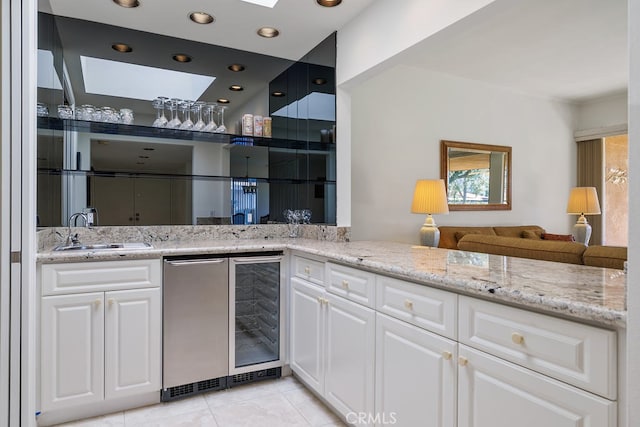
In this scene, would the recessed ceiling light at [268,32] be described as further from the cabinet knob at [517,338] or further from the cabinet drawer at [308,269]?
the cabinet knob at [517,338]

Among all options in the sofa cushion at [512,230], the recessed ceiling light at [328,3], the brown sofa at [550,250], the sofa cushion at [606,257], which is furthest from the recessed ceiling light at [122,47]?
the sofa cushion at [512,230]

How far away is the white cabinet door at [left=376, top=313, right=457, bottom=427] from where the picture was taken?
4.62 ft

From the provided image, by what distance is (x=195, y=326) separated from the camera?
7.88ft

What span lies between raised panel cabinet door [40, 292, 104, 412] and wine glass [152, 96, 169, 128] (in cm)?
136

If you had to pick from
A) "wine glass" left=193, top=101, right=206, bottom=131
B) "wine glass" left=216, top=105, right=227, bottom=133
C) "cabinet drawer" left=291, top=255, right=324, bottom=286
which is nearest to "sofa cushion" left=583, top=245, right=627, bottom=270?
"cabinet drawer" left=291, top=255, right=324, bottom=286

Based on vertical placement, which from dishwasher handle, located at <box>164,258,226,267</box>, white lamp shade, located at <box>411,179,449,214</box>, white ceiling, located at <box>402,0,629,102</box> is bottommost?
dishwasher handle, located at <box>164,258,226,267</box>

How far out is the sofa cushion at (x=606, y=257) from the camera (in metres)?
1.90

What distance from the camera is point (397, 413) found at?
1653 mm

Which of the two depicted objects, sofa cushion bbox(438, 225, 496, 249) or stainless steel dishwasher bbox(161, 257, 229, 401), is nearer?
stainless steel dishwasher bbox(161, 257, 229, 401)

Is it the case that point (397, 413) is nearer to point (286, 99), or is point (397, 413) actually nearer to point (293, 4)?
point (293, 4)

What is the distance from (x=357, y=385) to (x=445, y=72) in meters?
3.74

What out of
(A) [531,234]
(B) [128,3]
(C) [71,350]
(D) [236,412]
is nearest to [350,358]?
(D) [236,412]

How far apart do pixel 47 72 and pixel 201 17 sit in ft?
3.36

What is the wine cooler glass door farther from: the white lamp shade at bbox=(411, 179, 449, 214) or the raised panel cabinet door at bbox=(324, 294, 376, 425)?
the white lamp shade at bbox=(411, 179, 449, 214)
